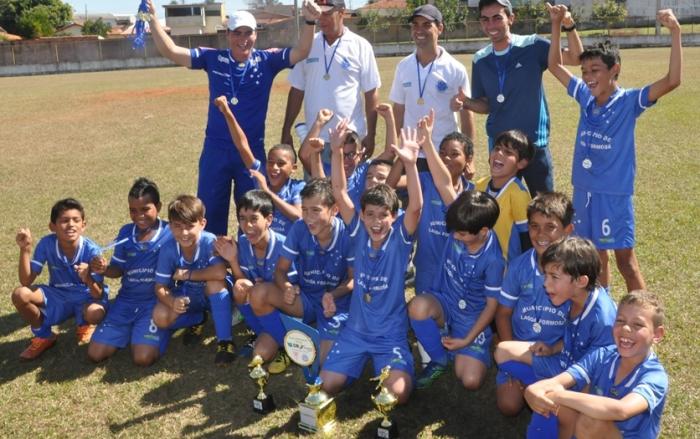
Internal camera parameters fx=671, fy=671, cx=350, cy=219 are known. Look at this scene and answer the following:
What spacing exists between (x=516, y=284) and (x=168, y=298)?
2514 mm

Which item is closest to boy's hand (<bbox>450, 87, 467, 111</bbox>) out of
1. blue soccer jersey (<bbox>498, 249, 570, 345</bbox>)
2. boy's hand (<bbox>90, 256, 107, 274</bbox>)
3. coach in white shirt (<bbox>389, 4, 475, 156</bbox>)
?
coach in white shirt (<bbox>389, 4, 475, 156</bbox>)

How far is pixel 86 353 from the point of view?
5078 millimetres

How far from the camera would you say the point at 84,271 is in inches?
200

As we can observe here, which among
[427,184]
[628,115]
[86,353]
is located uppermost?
[628,115]

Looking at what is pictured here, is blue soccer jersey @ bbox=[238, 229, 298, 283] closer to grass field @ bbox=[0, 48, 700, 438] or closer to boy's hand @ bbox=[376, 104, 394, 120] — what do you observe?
grass field @ bbox=[0, 48, 700, 438]

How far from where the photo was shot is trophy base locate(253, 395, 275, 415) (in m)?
4.09

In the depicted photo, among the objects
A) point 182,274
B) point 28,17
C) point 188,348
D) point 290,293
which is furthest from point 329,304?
point 28,17

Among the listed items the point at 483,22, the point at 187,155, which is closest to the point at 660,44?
the point at 187,155

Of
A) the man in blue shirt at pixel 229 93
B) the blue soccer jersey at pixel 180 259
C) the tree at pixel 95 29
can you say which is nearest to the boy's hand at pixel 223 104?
the man in blue shirt at pixel 229 93

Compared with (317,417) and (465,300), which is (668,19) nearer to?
(465,300)

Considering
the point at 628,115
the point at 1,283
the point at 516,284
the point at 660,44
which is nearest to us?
the point at 516,284

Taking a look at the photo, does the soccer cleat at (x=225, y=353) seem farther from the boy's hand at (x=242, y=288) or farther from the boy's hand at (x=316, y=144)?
the boy's hand at (x=316, y=144)

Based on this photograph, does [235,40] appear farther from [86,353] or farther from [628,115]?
[628,115]

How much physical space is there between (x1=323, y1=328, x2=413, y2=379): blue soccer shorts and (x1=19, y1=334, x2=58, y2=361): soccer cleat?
2.27 m
